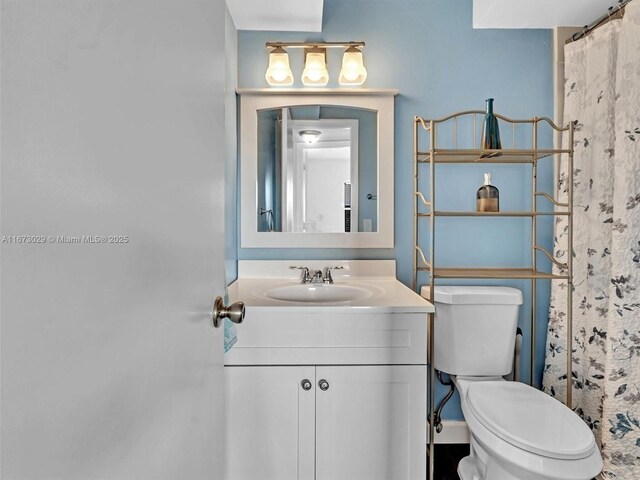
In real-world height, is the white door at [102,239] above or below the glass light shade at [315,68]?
below

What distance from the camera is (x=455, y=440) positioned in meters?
1.91

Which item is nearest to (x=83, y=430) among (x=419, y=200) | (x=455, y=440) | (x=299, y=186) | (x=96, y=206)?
(x=96, y=206)

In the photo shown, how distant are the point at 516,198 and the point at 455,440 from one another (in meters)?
1.25

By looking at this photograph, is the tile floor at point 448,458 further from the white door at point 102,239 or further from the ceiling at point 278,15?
the ceiling at point 278,15

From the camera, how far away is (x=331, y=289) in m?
1.72

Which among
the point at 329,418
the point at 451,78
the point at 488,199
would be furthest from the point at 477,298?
the point at 451,78

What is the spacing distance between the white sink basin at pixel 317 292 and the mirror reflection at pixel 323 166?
0.33 metres

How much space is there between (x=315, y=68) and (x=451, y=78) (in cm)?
68

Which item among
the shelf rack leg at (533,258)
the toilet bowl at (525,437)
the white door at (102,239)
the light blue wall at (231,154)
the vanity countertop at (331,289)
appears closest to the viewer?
the white door at (102,239)

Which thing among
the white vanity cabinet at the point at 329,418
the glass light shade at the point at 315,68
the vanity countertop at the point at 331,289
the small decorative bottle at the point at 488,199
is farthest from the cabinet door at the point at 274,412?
the glass light shade at the point at 315,68

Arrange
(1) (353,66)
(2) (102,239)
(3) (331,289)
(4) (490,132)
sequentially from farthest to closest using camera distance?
(1) (353,66) → (3) (331,289) → (4) (490,132) → (2) (102,239)

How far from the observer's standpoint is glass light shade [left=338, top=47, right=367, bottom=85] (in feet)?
6.02

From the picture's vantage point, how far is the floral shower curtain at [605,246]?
1439 millimetres

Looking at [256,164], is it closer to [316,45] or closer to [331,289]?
[316,45]
